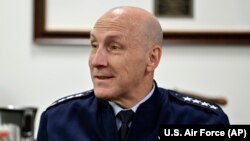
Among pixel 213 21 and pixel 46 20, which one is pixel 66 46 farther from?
pixel 213 21

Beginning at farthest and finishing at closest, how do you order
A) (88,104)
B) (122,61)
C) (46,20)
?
1. (46,20)
2. (88,104)
3. (122,61)

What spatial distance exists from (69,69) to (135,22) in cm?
81

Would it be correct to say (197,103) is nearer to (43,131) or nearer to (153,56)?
(153,56)

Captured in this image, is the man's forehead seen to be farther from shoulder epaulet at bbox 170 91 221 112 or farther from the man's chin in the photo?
shoulder epaulet at bbox 170 91 221 112

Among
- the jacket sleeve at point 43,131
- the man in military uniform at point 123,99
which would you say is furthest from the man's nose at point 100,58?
the jacket sleeve at point 43,131

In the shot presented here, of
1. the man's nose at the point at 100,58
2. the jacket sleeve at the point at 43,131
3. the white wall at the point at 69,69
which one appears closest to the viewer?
the man's nose at the point at 100,58

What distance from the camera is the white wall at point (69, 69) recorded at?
5.67ft

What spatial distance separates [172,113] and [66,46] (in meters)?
0.79

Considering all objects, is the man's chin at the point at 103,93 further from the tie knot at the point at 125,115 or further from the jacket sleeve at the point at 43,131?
the jacket sleeve at the point at 43,131

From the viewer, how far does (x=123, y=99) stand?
1.03 meters

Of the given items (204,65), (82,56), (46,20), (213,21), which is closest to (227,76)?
(204,65)

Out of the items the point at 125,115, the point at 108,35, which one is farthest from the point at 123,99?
the point at 108,35

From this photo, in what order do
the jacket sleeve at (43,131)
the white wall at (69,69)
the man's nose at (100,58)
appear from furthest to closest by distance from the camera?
the white wall at (69,69), the jacket sleeve at (43,131), the man's nose at (100,58)

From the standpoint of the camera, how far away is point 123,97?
102cm
